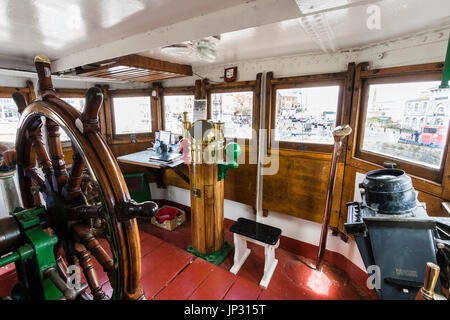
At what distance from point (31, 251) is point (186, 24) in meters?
1.38

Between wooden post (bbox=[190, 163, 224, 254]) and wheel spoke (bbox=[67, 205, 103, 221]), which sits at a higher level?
wheel spoke (bbox=[67, 205, 103, 221])

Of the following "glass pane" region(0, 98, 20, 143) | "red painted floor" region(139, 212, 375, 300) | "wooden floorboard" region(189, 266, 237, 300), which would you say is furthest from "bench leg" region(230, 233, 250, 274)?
"glass pane" region(0, 98, 20, 143)

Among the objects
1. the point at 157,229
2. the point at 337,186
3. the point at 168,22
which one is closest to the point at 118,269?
the point at 168,22

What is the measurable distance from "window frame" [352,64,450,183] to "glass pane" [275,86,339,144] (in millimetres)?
297

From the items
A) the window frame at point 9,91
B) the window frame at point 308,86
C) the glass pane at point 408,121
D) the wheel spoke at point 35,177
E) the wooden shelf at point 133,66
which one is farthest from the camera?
the window frame at point 9,91

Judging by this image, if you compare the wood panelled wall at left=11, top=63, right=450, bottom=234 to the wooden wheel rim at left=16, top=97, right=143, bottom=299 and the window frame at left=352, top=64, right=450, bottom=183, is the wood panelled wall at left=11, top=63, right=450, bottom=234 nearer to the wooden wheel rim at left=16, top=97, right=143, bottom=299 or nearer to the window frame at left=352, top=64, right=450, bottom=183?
the window frame at left=352, top=64, right=450, bottom=183

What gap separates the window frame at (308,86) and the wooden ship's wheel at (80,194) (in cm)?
256

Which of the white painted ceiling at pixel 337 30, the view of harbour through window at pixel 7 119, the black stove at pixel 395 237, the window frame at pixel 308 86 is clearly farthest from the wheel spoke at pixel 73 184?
the view of harbour through window at pixel 7 119

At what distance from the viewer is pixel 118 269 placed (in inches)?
23.6

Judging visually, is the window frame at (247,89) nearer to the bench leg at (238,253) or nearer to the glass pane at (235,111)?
the glass pane at (235,111)

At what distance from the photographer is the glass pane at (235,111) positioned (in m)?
3.38

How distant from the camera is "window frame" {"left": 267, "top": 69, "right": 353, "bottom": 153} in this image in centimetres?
259

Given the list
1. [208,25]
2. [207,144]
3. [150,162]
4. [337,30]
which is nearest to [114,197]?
[208,25]

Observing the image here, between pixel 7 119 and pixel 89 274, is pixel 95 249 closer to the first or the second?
pixel 89 274
